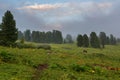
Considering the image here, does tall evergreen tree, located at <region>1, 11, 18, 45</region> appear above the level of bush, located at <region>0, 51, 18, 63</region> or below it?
above

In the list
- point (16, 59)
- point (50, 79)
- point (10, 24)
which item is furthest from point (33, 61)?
point (10, 24)

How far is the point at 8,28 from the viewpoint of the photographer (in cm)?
8794

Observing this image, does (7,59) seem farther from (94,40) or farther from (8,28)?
(94,40)

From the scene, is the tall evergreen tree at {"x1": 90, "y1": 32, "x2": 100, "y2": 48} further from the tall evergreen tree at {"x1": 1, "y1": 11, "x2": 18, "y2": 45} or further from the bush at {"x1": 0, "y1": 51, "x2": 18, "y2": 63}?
the bush at {"x1": 0, "y1": 51, "x2": 18, "y2": 63}

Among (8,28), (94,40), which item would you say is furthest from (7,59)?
(94,40)

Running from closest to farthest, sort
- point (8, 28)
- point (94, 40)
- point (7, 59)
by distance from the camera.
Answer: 1. point (7, 59)
2. point (8, 28)
3. point (94, 40)

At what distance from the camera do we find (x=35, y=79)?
31031mm

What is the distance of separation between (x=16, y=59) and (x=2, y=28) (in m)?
47.6

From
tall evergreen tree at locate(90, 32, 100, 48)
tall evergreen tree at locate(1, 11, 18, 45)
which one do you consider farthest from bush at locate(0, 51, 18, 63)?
tall evergreen tree at locate(90, 32, 100, 48)

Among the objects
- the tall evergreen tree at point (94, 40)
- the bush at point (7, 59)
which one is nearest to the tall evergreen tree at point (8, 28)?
the bush at point (7, 59)

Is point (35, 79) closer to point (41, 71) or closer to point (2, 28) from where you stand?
point (41, 71)

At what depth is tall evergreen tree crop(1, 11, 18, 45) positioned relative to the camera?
8650cm

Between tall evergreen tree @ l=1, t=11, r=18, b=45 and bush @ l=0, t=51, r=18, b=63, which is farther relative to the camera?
tall evergreen tree @ l=1, t=11, r=18, b=45

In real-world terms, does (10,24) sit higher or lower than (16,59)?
higher
